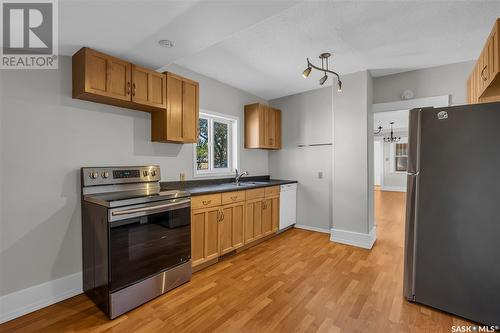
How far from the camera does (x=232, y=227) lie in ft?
10.3

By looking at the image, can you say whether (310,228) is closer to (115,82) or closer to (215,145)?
(215,145)

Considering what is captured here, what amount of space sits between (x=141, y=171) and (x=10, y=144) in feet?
3.57

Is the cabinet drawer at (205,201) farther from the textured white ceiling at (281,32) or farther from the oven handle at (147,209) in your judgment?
A: the textured white ceiling at (281,32)

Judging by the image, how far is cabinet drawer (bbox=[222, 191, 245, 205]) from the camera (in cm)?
302

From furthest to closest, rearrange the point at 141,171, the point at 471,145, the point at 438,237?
the point at 141,171 < the point at 438,237 < the point at 471,145

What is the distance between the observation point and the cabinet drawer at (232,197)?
119 inches

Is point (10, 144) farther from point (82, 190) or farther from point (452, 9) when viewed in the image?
point (452, 9)

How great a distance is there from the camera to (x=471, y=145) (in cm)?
187

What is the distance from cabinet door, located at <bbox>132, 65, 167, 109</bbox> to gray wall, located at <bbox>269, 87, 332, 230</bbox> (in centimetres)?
267

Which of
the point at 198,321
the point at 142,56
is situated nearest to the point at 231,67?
the point at 142,56

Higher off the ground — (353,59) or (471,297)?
(353,59)

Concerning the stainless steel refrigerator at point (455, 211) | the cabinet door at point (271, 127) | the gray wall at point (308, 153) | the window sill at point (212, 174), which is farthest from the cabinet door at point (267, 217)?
the stainless steel refrigerator at point (455, 211)

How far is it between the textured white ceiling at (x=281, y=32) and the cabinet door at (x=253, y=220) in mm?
1982

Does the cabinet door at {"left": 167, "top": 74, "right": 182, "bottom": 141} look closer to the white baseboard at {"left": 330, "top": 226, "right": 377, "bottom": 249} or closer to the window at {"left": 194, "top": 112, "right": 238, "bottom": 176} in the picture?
the window at {"left": 194, "top": 112, "right": 238, "bottom": 176}
